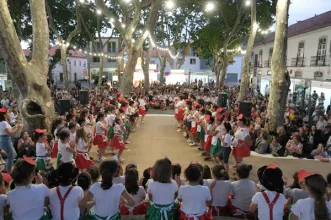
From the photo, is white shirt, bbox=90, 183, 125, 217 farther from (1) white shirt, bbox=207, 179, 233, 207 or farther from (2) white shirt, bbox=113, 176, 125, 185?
(1) white shirt, bbox=207, 179, 233, 207

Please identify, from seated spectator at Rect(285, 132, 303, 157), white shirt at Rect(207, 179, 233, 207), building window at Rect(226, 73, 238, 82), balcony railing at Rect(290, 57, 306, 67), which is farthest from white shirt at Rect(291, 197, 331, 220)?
building window at Rect(226, 73, 238, 82)

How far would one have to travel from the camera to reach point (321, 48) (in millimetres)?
21453

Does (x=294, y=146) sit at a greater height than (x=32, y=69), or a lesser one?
lesser

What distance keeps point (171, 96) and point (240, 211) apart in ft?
51.8

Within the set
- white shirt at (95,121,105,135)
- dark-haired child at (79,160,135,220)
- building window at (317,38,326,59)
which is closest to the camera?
dark-haired child at (79,160,135,220)

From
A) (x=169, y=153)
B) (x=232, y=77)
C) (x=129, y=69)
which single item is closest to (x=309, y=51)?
(x=129, y=69)

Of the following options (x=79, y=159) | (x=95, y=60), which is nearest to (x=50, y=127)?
(x=79, y=159)

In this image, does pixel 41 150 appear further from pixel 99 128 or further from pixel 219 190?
pixel 219 190

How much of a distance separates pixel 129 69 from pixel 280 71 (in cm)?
780

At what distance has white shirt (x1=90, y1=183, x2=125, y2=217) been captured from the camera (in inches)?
121

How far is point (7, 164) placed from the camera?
596cm

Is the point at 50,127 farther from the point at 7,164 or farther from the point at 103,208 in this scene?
the point at 103,208

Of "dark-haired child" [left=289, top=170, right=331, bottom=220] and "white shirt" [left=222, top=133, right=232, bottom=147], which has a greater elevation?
"dark-haired child" [left=289, top=170, right=331, bottom=220]

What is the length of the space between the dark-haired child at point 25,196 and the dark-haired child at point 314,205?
8.79ft
